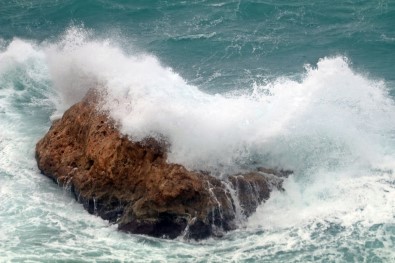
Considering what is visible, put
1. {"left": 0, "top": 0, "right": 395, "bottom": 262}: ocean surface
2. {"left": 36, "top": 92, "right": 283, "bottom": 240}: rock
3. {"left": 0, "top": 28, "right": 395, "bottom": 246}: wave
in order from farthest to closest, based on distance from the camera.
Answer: {"left": 0, "top": 28, "right": 395, "bottom": 246}: wave, {"left": 36, "top": 92, "right": 283, "bottom": 240}: rock, {"left": 0, "top": 0, "right": 395, "bottom": 262}: ocean surface

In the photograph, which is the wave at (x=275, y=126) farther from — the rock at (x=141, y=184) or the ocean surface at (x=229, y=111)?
the rock at (x=141, y=184)

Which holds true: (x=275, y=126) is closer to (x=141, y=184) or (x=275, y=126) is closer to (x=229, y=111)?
(x=229, y=111)

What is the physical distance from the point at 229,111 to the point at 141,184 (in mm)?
4574

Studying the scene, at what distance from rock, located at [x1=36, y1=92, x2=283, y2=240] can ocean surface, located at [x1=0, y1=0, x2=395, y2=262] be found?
35 cm

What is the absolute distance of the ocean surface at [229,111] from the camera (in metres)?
15.4

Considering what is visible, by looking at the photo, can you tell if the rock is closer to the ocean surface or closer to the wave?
the ocean surface

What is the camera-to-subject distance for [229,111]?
771 inches

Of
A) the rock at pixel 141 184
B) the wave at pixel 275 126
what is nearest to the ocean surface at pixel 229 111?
the wave at pixel 275 126

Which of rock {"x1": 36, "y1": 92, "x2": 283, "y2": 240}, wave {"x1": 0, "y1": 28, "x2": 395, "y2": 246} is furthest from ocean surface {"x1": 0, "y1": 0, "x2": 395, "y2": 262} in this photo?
rock {"x1": 36, "y1": 92, "x2": 283, "y2": 240}

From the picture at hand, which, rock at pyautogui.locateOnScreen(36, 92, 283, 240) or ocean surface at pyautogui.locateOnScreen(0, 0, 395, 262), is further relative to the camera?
rock at pyautogui.locateOnScreen(36, 92, 283, 240)

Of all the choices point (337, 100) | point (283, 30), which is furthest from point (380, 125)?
point (283, 30)

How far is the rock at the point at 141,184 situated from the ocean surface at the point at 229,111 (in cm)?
35

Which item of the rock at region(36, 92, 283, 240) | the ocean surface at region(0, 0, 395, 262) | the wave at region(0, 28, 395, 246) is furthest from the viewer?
the wave at region(0, 28, 395, 246)

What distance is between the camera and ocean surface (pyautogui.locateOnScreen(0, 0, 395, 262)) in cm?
1535
